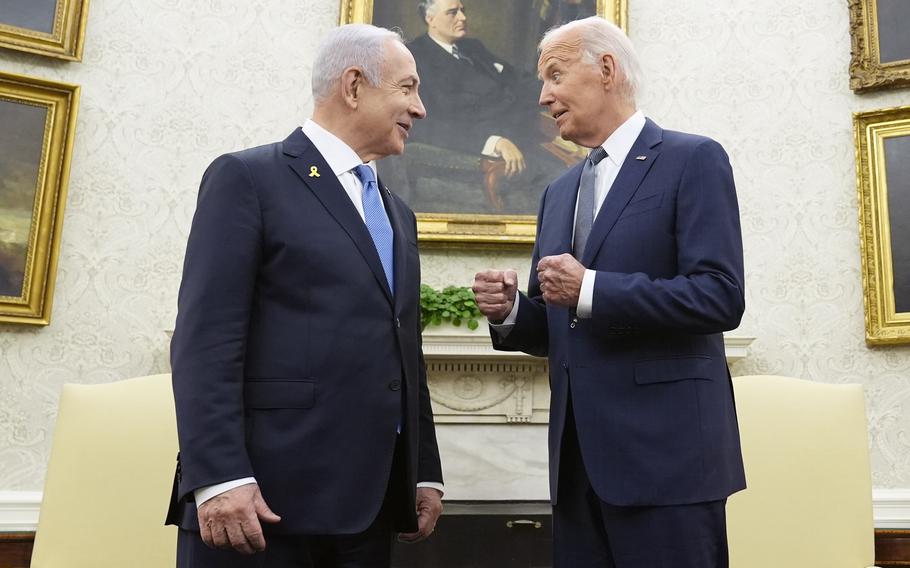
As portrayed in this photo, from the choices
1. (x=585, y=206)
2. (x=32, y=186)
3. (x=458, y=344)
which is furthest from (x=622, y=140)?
(x=32, y=186)

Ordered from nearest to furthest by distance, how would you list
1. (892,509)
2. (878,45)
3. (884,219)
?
(892,509) → (884,219) → (878,45)

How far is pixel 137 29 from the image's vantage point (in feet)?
13.6

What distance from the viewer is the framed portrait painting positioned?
409 cm

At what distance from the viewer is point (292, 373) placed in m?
1.60

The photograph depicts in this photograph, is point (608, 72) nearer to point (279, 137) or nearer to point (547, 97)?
point (547, 97)

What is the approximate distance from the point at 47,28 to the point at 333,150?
2.83m

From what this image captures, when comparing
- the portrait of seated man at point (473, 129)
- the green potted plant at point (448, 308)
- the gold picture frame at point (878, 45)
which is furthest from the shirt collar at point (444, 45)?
the gold picture frame at point (878, 45)

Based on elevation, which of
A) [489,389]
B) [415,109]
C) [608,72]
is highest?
[608,72]

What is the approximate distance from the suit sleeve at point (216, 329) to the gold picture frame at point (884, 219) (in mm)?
3337

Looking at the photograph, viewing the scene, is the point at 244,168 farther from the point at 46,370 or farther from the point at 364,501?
the point at 46,370

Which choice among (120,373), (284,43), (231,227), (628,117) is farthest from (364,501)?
(284,43)

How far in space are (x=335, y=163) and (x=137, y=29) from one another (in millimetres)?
2872

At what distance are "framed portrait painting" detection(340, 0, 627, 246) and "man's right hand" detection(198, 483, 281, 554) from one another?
8.69ft

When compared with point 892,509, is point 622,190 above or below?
above
